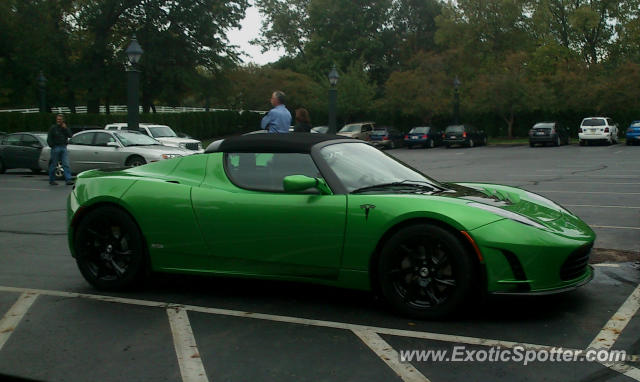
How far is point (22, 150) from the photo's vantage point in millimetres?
21984

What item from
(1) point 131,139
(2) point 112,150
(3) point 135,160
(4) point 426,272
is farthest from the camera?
(1) point 131,139

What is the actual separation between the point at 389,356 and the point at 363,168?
1822 millimetres

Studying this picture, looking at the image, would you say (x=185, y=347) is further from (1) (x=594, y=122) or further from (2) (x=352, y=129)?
(2) (x=352, y=129)

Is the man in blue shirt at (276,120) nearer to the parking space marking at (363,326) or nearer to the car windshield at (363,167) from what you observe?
the car windshield at (363,167)

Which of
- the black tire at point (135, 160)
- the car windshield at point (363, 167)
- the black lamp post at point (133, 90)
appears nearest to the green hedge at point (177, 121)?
the black lamp post at point (133, 90)

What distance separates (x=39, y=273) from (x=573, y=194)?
32.4ft

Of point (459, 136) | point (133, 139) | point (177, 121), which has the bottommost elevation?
point (459, 136)

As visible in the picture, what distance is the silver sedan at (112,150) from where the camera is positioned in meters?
18.5

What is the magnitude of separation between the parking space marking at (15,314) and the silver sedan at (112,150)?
41.2 feet

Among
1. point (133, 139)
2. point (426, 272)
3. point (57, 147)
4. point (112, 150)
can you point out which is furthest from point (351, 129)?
point (426, 272)

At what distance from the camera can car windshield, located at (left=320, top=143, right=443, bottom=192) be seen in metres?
5.38

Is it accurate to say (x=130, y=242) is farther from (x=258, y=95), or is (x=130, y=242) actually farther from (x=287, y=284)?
(x=258, y=95)

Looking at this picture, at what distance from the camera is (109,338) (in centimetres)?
464

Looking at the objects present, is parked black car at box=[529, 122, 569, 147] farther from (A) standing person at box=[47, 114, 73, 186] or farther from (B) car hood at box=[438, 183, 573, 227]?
(B) car hood at box=[438, 183, 573, 227]
